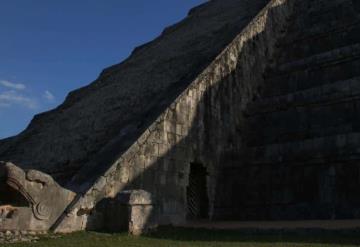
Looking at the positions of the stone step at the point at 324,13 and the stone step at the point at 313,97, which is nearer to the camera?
the stone step at the point at 313,97

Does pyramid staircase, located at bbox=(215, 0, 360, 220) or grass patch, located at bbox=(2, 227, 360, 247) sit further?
pyramid staircase, located at bbox=(215, 0, 360, 220)

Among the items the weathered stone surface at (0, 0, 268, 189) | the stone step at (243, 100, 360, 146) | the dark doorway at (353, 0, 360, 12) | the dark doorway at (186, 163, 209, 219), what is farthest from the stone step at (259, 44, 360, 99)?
the dark doorway at (186, 163, 209, 219)

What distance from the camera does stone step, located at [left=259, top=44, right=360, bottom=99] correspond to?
11.5 metres

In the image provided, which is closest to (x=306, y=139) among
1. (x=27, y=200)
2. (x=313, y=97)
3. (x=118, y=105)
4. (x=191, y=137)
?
(x=313, y=97)

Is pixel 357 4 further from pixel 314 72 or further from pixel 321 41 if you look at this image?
pixel 314 72

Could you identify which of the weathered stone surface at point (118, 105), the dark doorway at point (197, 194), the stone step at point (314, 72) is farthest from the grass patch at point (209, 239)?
the stone step at point (314, 72)

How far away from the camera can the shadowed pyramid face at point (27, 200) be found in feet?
25.4

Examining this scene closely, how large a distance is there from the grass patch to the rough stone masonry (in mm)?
670

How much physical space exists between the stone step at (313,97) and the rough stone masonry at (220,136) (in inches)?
1.1

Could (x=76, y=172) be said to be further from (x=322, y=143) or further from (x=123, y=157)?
(x=322, y=143)

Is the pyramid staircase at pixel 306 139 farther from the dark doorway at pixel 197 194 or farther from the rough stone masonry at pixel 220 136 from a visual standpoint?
the dark doorway at pixel 197 194

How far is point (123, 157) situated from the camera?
9492mm

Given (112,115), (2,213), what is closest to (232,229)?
(2,213)

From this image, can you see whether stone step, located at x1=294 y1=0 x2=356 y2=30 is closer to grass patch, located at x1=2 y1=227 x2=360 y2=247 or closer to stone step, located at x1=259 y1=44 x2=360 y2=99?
stone step, located at x1=259 y1=44 x2=360 y2=99
